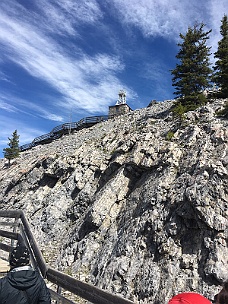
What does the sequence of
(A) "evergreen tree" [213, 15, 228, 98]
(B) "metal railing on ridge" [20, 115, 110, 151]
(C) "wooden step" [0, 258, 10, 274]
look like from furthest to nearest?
(B) "metal railing on ridge" [20, 115, 110, 151], (A) "evergreen tree" [213, 15, 228, 98], (C) "wooden step" [0, 258, 10, 274]

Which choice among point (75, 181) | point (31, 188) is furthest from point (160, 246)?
point (31, 188)

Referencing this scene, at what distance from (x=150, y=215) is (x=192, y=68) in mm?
18604

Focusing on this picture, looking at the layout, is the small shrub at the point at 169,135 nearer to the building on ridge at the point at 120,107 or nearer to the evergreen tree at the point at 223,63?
the evergreen tree at the point at 223,63

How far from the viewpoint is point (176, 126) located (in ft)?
56.3

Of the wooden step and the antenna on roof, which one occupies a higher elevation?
the antenna on roof

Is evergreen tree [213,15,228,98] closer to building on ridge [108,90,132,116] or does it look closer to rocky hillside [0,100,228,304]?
rocky hillside [0,100,228,304]

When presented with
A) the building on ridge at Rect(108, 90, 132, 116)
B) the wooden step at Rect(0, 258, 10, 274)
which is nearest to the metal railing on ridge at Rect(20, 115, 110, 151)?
the building on ridge at Rect(108, 90, 132, 116)

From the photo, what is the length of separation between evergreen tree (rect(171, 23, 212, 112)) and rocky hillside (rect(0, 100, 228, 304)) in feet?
16.1

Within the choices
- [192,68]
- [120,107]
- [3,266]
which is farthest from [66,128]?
[3,266]

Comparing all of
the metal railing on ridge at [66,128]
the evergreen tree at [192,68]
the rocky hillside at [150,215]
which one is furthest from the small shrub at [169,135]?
the metal railing on ridge at [66,128]

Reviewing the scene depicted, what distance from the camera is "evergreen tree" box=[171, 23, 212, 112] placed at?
23.2 metres

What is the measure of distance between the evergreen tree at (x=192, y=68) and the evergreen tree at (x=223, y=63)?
1.29 meters

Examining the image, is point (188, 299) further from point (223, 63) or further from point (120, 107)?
point (120, 107)

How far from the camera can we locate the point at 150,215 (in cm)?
1154
